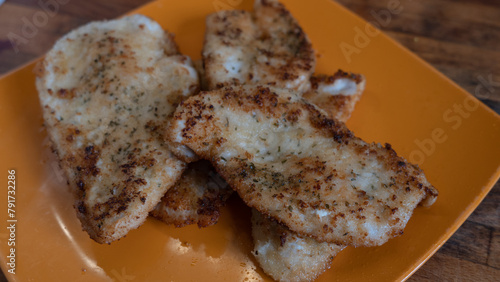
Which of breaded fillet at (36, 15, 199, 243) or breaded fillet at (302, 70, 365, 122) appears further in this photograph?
breaded fillet at (302, 70, 365, 122)

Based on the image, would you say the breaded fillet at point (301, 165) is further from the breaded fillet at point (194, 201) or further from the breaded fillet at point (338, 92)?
the breaded fillet at point (338, 92)

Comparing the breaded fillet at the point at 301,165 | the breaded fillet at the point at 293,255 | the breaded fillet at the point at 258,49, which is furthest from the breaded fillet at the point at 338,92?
the breaded fillet at the point at 293,255

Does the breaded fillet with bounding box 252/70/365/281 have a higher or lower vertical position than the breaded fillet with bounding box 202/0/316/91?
lower

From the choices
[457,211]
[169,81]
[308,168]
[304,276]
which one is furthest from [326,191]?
[169,81]

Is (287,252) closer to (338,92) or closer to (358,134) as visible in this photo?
(358,134)

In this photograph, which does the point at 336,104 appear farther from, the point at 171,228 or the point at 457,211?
the point at 171,228

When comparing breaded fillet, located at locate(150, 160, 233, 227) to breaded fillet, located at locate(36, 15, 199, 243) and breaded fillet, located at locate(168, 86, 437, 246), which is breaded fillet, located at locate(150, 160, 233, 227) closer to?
breaded fillet, located at locate(36, 15, 199, 243)

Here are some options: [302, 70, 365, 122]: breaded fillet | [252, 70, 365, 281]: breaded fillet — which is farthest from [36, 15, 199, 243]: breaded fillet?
[302, 70, 365, 122]: breaded fillet
